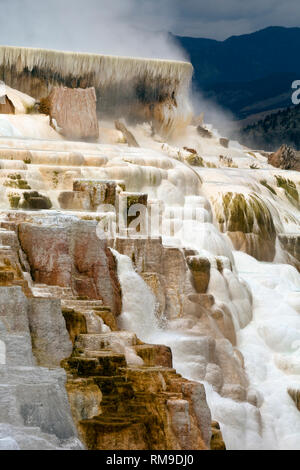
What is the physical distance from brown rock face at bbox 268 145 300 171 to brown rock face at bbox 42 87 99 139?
6980 mm

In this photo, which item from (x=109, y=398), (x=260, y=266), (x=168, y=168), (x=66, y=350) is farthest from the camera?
(x=168, y=168)

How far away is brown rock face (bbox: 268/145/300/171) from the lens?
28.9 meters

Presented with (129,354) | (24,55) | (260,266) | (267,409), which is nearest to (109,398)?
(129,354)

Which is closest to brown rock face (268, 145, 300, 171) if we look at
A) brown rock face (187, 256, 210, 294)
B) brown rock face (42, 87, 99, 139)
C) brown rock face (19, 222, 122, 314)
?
brown rock face (42, 87, 99, 139)

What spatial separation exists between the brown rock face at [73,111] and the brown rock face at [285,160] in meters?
6.98

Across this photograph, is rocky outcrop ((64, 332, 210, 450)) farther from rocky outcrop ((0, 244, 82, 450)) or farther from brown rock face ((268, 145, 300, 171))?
brown rock face ((268, 145, 300, 171))

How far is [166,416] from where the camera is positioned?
955cm

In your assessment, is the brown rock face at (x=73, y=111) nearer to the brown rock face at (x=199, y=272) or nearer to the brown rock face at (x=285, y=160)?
the brown rock face at (x=285, y=160)

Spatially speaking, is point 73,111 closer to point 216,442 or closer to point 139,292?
point 139,292


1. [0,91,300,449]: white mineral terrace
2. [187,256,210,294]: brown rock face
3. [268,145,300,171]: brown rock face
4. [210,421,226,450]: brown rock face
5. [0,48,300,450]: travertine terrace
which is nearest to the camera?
[0,48,300,450]: travertine terrace

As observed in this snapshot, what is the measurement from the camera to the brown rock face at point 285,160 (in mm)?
28859

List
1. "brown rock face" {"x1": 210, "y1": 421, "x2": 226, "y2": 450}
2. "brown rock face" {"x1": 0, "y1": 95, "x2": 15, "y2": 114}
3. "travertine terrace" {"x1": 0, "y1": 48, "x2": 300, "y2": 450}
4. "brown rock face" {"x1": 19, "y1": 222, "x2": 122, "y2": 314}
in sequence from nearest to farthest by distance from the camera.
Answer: "travertine terrace" {"x1": 0, "y1": 48, "x2": 300, "y2": 450}, "brown rock face" {"x1": 210, "y1": 421, "x2": 226, "y2": 450}, "brown rock face" {"x1": 19, "y1": 222, "x2": 122, "y2": 314}, "brown rock face" {"x1": 0, "y1": 95, "x2": 15, "y2": 114}

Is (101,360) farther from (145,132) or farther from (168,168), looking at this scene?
(145,132)

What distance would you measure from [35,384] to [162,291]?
268 inches
